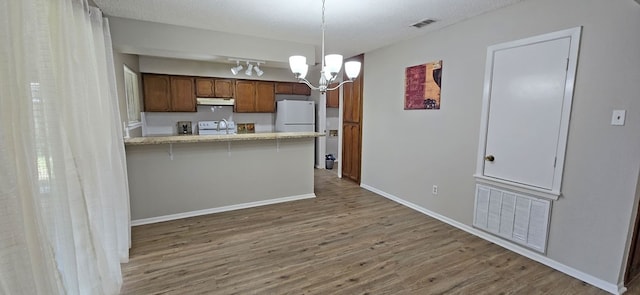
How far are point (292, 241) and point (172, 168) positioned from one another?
180 cm

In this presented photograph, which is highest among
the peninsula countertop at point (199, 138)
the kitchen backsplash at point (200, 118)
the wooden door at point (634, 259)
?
the kitchen backsplash at point (200, 118)

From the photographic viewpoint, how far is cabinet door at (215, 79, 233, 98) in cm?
547

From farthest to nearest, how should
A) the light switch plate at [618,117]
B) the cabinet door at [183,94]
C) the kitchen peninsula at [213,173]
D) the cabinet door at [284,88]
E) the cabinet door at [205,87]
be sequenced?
the cabinet door at [284,88] < the cabinet door at [205,87] < the cabinet door at [183,94] < the kitchen peninsula at [213,173] < the light switch plate at [618,117]

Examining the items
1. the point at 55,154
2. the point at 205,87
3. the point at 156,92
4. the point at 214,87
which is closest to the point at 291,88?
the point at 214,87

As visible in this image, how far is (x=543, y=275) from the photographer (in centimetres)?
228

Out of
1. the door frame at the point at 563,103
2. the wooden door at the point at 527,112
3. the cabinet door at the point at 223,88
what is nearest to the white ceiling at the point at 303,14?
the door frame at the point at 563,103

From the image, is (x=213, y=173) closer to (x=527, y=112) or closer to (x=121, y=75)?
(x=121, y=75)

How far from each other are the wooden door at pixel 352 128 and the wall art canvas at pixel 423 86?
1.18m

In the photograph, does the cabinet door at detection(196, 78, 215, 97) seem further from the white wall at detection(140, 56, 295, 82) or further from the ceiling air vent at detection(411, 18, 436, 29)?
the ceiling air vent at detection(411, 18, 436, 29)

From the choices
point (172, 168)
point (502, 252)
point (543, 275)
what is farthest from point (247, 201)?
point (543, 275)

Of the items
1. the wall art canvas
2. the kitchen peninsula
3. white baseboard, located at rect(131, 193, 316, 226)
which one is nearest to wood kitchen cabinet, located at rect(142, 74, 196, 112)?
the kitchen peninsula

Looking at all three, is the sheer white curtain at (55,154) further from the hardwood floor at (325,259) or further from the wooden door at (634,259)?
the wooden door at (634,259)

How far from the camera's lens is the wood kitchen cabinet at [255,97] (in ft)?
18.7

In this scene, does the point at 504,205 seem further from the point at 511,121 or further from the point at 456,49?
the point at 456,49
